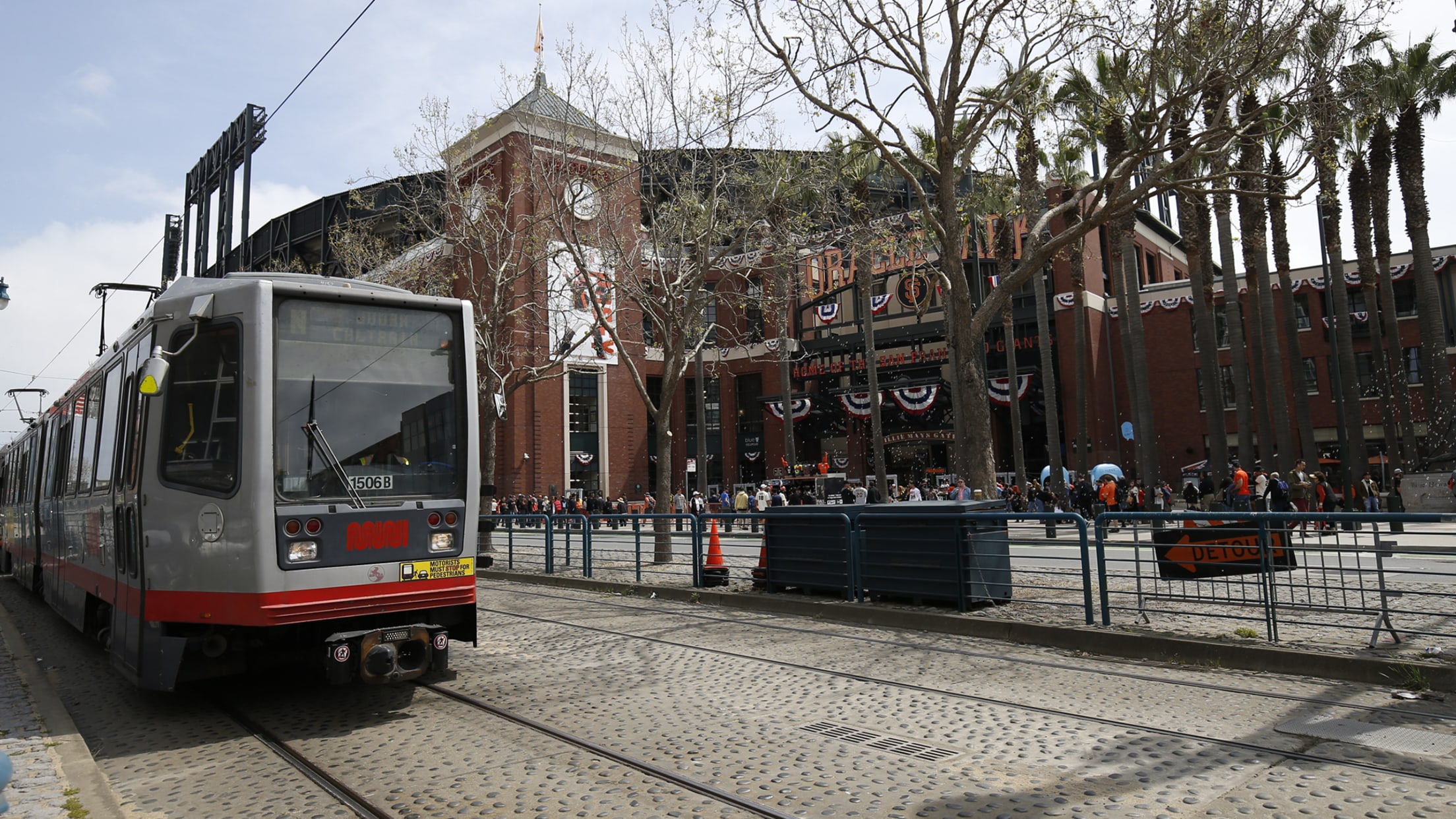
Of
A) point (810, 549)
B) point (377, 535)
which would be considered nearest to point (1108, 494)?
point (810, 549)

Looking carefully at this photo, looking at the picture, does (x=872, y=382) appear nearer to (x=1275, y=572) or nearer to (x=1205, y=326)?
(x=1205, y=326)

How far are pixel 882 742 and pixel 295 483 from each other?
4306 mm

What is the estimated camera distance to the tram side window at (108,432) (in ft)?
25.1

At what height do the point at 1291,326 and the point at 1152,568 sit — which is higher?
the point at 1291,326

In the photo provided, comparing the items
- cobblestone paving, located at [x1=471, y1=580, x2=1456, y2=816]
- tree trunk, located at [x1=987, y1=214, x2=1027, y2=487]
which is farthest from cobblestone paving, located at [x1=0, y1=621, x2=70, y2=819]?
tree trunk, located at [x1=987, y1=214, x2=1027, y2=487]

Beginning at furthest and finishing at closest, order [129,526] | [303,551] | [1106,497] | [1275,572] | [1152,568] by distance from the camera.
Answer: [1106,497]
[1152,568]
[1275,572]
[129,526]
[303,551]

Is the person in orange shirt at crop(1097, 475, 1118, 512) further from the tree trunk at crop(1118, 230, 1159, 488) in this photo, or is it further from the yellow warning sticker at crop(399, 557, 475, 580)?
the yellow warning sticker at crop(399, 557, 475, 580)

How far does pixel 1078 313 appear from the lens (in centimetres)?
3481

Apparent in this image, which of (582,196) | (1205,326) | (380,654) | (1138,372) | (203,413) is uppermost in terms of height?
(582,196)

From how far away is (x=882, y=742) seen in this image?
5816mm

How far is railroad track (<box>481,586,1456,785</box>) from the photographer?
17.1 feet

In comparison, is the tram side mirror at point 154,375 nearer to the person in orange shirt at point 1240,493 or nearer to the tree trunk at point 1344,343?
the person in orange shirt at point 1240,493

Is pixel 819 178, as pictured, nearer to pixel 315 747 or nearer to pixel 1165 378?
pixel 315 747

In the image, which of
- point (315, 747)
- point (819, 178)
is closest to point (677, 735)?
point (315, 747)
